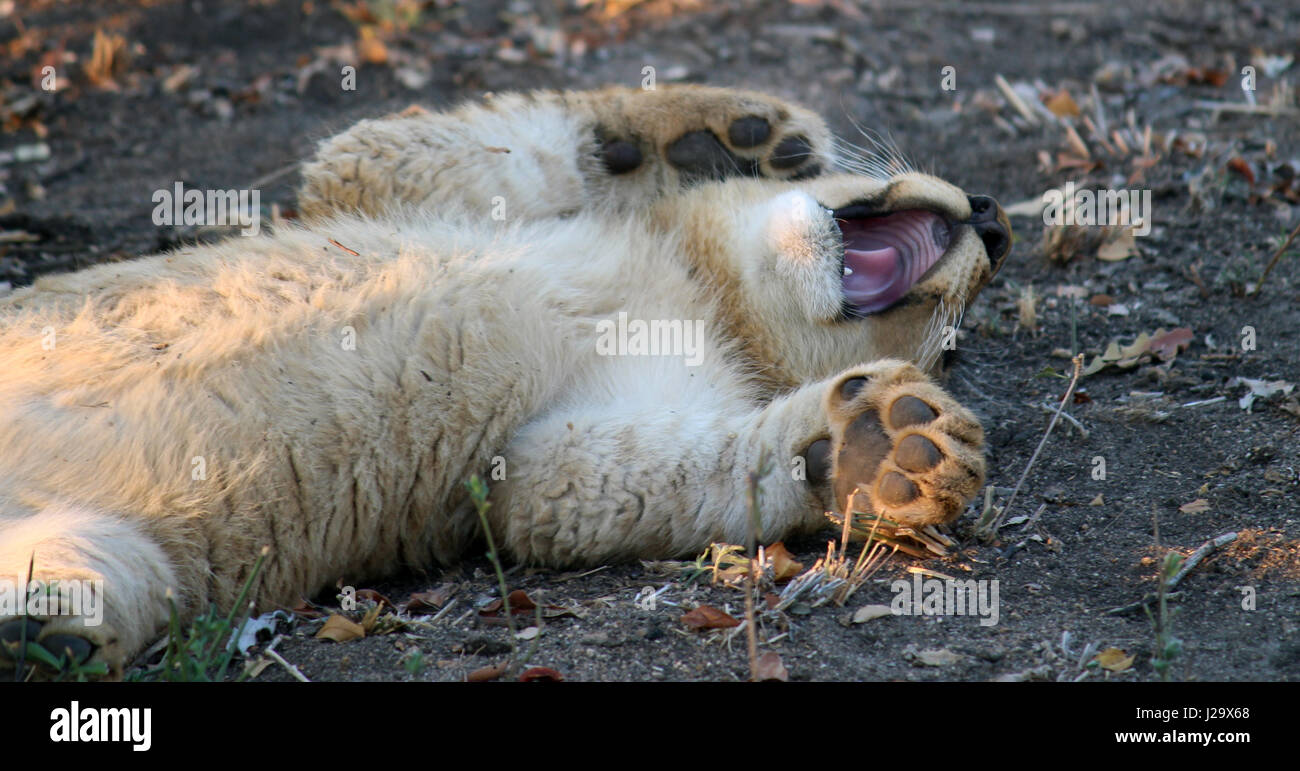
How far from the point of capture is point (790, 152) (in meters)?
4.40

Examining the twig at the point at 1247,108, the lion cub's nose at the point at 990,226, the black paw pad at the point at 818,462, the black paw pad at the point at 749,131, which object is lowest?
the black paw pad at the point at 818,462

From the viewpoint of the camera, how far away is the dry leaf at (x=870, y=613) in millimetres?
3006

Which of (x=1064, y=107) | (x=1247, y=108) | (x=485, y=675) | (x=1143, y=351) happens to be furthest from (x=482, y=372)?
(x=1247, y=108)

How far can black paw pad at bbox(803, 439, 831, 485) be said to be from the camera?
3.36 metres

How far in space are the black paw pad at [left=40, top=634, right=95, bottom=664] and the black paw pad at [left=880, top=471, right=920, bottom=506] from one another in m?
1.95

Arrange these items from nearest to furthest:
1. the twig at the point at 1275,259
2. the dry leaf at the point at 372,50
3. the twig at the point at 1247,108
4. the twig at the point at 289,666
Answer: the twig at the point at 289,666, the twig at the point at 1275,259, the twig at the point at 1247,108, the dry leaf at the point at 372,50

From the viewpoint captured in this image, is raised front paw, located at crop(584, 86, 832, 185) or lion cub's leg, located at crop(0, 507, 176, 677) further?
raised front paw, located at crop(584, 86, 832, 185)

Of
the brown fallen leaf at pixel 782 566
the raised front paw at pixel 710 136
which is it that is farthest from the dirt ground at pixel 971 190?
the raised front paw at pixel 710 136

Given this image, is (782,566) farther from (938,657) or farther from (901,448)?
(938,657)

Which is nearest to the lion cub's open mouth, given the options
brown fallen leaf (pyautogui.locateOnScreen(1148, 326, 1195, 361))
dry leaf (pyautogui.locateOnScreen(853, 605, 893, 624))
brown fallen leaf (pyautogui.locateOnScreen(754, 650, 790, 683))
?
brown fallen leaf (pyautogui.locateOnScreen(1148, 326, 1195, 361))

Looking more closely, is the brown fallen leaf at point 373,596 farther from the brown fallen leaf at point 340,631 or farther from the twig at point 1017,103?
the twig at point 1017,103

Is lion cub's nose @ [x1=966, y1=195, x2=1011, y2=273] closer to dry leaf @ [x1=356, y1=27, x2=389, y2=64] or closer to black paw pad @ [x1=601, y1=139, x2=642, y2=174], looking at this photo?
black paw pad @ [x1=601, y1=139, x2=642, y2=174]

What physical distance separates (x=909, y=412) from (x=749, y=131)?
1.61 meters
